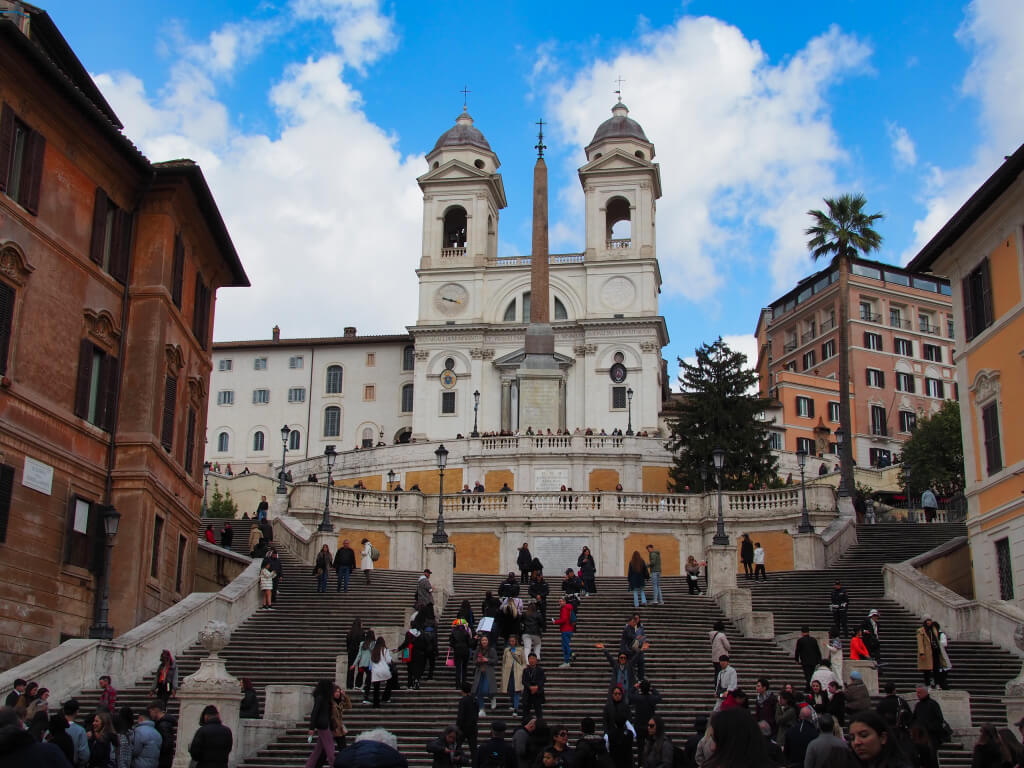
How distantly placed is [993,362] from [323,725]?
2077cm

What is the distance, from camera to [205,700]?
19203 millimetres

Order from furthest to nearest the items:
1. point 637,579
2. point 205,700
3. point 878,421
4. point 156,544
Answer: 1. point 878,421
2. point 637,579
3. point 156,544
4. point 205,700

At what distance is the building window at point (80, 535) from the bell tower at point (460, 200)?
58459 millimetres

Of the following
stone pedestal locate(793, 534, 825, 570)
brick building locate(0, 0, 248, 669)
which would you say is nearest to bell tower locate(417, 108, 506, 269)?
stone pedestal locate(793, 534, 825, 570)

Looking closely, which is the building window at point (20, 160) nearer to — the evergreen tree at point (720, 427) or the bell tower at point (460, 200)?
the evergreen tree at point (720, 427)

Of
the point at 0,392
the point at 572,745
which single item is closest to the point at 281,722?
the point at 572,745

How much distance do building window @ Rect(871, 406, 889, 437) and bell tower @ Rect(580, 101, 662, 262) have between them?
20.1 meters

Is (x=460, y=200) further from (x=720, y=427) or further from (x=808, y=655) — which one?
(x=808, y=655)

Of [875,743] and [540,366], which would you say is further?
[540,366]

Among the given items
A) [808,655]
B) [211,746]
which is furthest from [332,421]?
[211,746]

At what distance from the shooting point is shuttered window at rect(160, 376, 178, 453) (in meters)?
30.8

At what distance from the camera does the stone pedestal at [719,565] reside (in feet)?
108

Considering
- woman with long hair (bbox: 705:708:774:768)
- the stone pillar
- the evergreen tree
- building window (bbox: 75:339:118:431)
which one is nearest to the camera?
woman with long hair (bbox: 705:708:774:768)

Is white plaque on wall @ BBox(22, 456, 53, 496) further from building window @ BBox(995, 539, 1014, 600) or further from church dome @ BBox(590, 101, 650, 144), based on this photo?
church dome @ BBox(590, 101, 650, 144)
